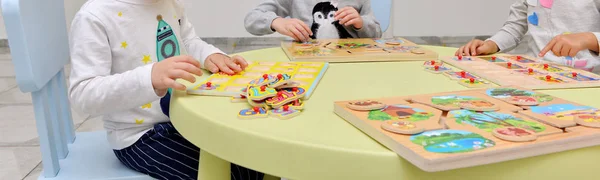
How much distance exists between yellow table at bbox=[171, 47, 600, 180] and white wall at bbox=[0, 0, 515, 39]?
3.09m

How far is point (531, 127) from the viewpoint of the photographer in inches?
20.2

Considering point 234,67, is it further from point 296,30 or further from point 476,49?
point 476,49

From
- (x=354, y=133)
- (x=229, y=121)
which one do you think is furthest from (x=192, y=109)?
(x=354, y=133)

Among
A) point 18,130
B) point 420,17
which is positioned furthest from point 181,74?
point 420,17

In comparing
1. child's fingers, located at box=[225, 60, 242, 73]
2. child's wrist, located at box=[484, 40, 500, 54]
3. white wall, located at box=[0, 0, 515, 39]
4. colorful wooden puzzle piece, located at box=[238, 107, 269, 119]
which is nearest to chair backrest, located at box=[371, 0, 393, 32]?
child's wrist, located at box=[484, 40, 500, 54]

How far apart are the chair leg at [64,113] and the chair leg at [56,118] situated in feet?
0.05

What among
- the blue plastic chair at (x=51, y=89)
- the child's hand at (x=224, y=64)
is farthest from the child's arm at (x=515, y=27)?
the blue plastic chair at (x=51, y=89)

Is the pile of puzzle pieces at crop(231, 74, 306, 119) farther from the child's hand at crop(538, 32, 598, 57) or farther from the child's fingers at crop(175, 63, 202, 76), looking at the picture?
the child's hand at crop(538, 32, 598, 57)

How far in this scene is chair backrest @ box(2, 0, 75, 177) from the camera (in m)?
0.78

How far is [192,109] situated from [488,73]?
479 millimetres

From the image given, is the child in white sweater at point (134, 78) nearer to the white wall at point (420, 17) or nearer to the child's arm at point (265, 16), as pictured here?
the child's arm at point (265, 16)

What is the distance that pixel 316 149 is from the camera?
48 centimetres

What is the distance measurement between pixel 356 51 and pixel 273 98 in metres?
0.42

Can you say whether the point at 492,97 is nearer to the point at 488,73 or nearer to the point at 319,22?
the point at 488,73
